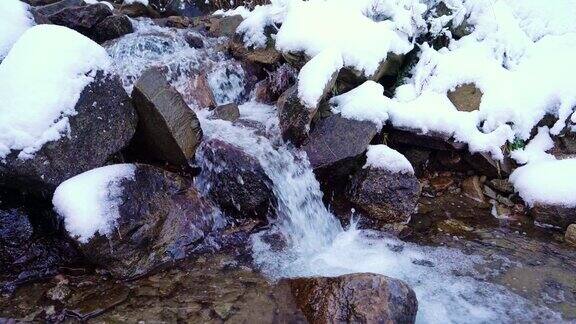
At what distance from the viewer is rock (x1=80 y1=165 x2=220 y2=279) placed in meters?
2.99

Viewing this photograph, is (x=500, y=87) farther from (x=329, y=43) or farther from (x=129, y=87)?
(x=129, y=87)

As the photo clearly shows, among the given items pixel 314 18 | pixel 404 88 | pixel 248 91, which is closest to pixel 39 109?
pixel 248 91

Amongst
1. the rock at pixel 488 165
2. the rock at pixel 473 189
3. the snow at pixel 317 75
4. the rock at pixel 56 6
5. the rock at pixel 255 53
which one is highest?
the snow at pixel 317 75

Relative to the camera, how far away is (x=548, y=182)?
386 centimetres

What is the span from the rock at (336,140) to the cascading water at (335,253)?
5.3 inches

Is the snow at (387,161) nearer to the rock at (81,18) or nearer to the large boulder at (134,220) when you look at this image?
the large boulder at (134,220)

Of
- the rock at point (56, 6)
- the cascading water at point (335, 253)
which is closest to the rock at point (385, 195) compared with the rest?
the cascading water at point (335, 253)

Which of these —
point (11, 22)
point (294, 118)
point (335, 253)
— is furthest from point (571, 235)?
point (11, 22)

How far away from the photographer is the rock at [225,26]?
5977 mm

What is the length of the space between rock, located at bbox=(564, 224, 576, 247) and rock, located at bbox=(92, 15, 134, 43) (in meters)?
5.46

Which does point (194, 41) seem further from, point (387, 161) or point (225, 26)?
point (387, 161)

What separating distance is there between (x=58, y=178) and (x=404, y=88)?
342 cm

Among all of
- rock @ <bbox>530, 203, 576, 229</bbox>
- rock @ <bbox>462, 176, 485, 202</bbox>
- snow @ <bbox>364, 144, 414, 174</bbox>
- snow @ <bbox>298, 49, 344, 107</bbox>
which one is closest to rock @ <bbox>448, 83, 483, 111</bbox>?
rock @ <bbox>462, 176, 485, 202</bbox>

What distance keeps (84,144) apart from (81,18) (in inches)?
119
